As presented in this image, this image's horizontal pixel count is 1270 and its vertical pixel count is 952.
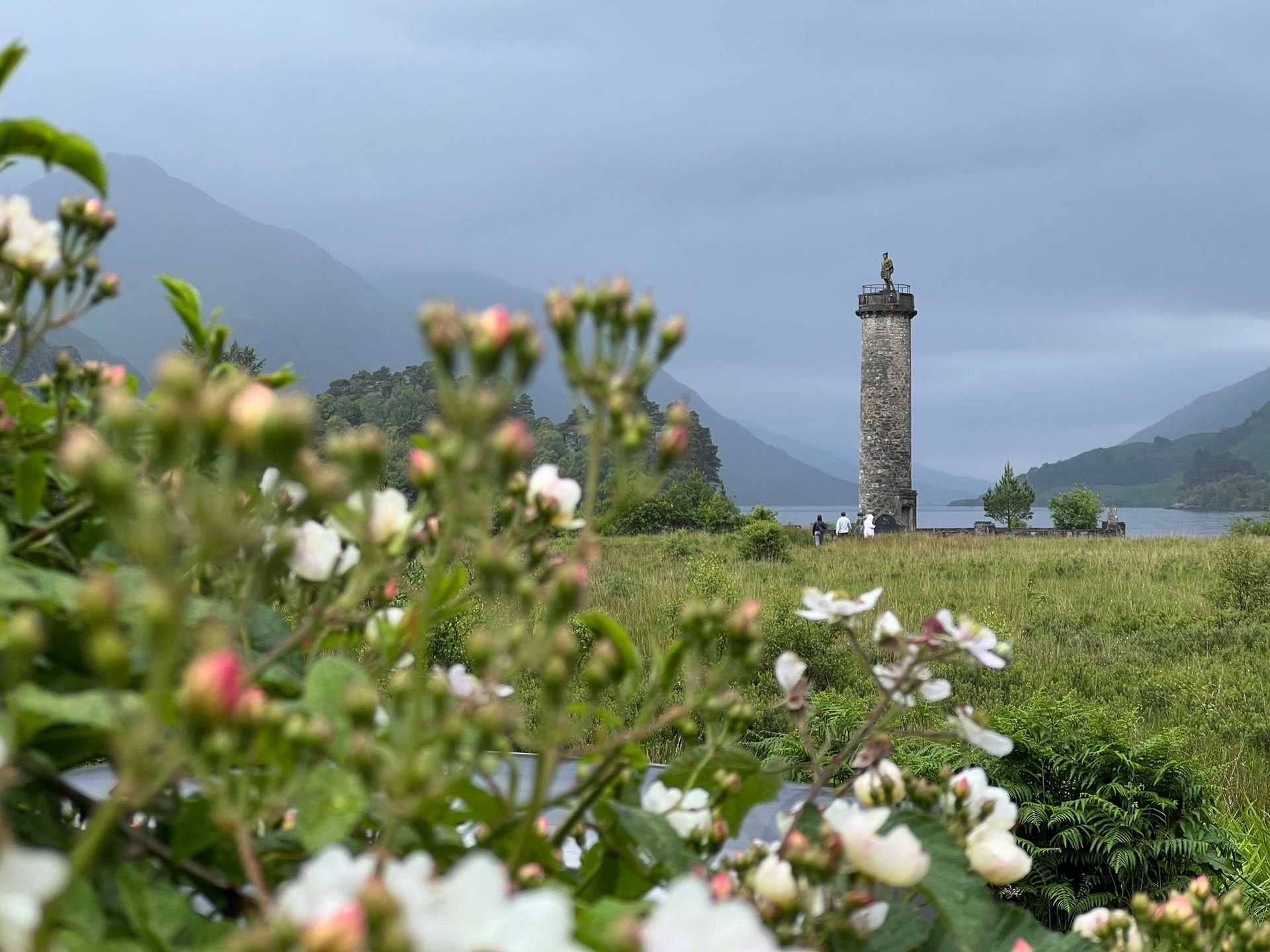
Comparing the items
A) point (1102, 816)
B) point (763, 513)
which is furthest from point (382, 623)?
point (763, 513)

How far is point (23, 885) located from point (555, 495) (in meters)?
0.49

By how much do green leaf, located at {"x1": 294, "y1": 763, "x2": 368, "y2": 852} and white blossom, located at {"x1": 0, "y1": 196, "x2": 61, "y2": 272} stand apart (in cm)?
63

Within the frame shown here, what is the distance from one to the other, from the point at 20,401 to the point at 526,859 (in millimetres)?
661

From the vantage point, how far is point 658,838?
24.9 inches

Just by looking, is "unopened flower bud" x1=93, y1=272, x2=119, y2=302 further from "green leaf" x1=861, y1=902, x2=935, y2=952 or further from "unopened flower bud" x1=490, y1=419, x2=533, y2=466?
"green leaf" x1=861, y1=902, x2=935, y2=952

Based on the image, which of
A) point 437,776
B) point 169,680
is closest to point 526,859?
point 437,776

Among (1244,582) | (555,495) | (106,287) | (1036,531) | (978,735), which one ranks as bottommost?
(1036,531)

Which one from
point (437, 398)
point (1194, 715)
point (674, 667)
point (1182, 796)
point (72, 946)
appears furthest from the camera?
point (1194, 715)

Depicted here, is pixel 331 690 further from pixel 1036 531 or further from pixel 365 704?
pixel 1036 531

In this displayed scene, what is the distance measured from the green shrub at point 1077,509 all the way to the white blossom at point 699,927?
1698 inches

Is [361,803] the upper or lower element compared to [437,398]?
lower

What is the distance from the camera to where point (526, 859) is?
644mm

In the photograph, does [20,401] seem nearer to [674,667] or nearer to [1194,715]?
[674,667]

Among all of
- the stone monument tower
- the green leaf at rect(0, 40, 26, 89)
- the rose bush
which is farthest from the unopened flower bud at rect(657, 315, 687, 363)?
the stone monument tower
